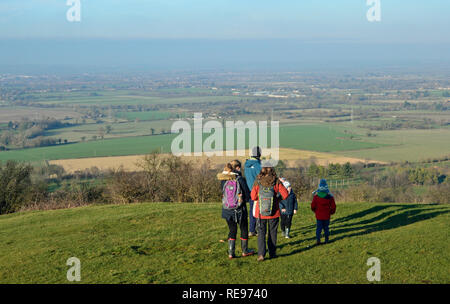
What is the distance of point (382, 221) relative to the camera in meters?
14.8

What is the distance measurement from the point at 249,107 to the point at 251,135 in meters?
33.7

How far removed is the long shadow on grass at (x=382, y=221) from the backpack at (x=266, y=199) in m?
1.60

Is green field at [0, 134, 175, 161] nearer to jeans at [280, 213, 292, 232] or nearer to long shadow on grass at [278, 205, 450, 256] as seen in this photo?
long shadow on grass at [278, 205, 450, 256]

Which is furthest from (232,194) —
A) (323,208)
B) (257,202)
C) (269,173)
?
(323,208)

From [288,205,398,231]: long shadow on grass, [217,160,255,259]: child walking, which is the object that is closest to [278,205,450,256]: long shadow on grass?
[288,205,398,231]: long shadow on grass

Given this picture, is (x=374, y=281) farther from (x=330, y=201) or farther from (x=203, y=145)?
(x=203, y=145)

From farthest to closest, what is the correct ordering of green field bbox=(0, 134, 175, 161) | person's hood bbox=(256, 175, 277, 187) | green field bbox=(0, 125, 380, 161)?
green field bbox=(0, 125, 380, 161), green field bbox=(0, 134, 175, 161), person's hood bbox=(256, 175, 277, 187)

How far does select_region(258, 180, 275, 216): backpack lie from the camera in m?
9.93

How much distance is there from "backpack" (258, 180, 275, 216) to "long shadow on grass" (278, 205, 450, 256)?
63.0 inches

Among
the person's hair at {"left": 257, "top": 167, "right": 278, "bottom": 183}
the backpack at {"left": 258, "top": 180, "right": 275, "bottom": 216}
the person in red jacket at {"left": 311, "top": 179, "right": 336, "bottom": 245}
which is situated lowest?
the person in red jacket at {"left": 311, "top": 179, "right": 336, "bottom": 245}

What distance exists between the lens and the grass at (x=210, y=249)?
931 cm

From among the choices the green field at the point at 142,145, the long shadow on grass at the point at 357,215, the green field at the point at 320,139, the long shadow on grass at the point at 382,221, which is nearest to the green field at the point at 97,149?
the green field at the point at 142,145

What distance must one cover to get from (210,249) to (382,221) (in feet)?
20.5

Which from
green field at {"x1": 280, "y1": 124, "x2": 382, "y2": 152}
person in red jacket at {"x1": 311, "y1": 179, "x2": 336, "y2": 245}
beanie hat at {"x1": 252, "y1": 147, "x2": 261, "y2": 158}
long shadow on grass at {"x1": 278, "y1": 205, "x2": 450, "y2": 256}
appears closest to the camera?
beanie hat at {"x1": 252, "y1": 147, "x2": 261, "y2": 158}
